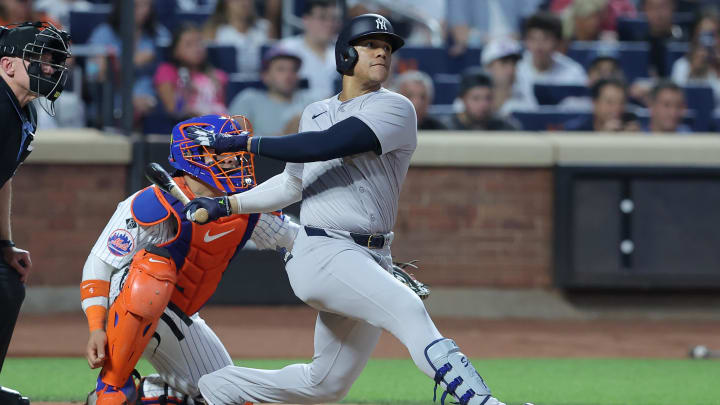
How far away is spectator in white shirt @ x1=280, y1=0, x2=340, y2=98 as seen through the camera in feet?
33.7

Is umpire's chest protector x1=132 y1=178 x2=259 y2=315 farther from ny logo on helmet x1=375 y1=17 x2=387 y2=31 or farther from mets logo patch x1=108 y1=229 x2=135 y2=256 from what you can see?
ny logo on helmet x1=375 y1=17 x2=387 y2=31

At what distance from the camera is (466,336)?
8.44 m

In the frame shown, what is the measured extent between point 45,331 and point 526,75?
197 inches

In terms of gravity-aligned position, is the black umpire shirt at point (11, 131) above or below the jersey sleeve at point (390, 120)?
below

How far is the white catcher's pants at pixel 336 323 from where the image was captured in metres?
3.94

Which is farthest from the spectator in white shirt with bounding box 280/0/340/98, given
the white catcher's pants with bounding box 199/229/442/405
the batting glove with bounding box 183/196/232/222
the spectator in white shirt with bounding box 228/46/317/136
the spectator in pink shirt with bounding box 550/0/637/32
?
the batting glove with bounding box 183/196/232/222

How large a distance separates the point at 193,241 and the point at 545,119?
621 centimetres

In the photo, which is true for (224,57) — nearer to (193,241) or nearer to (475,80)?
(475,80)

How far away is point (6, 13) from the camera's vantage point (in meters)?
9.80

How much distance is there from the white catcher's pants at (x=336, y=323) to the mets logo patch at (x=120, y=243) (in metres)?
0.59

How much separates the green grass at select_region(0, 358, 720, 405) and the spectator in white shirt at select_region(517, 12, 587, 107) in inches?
150

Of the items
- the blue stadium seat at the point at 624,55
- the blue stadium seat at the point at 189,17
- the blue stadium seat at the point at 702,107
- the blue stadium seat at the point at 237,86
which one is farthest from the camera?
the blue stadium seat at the point at 624,55

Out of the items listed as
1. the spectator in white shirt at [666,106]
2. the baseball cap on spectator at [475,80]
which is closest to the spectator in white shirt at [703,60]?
the spectator in white shirt at [666,106]

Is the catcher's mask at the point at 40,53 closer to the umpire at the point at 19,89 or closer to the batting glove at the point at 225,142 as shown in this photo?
the umpire at the point at 19,89
